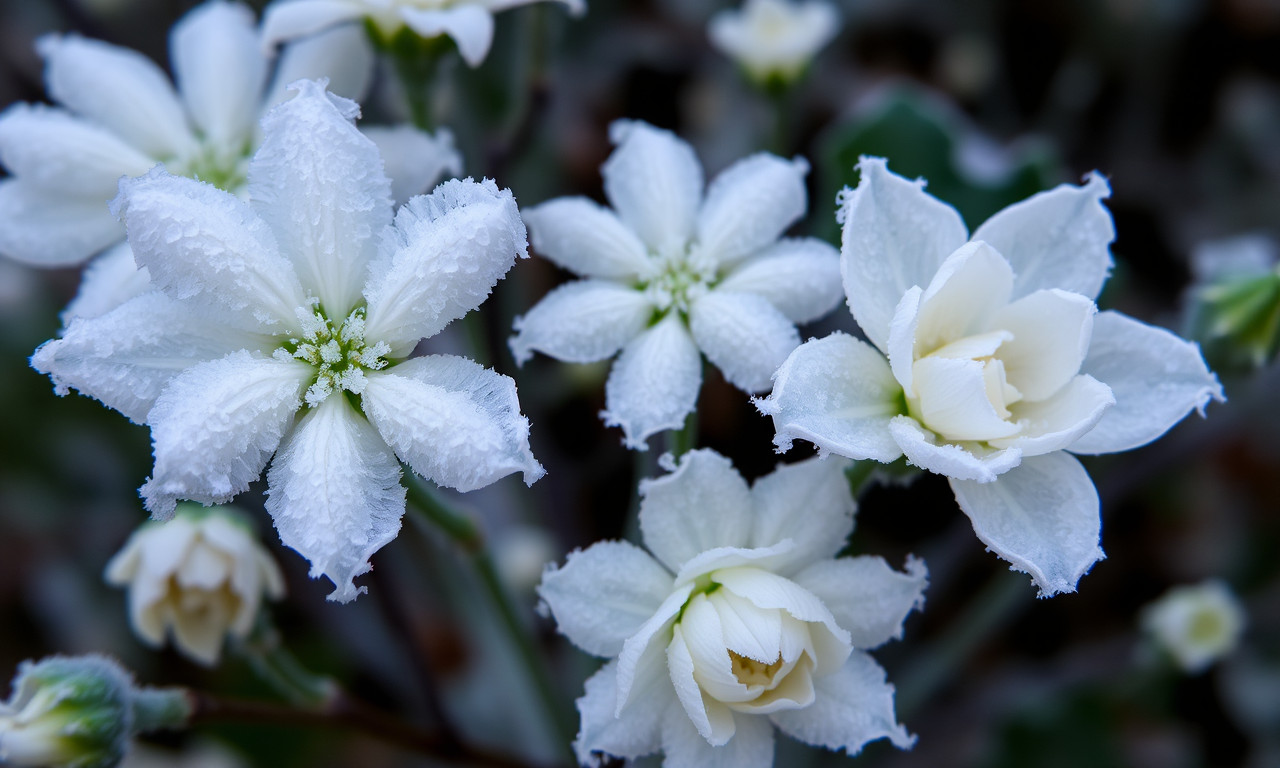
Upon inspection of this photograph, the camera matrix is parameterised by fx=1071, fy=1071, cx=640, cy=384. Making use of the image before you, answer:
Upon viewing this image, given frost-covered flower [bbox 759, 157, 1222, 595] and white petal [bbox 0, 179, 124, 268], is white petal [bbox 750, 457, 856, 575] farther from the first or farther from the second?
white petal [bbox 0, 179, 124, 268]

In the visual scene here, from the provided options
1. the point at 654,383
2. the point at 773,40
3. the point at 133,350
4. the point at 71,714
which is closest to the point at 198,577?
the point at 71,714

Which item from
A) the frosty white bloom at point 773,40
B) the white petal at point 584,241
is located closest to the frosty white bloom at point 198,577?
the white petal at point 584,241

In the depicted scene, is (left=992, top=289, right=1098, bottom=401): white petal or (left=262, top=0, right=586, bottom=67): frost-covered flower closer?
(left=992, top=289, right=1098, bottom=401): white petal

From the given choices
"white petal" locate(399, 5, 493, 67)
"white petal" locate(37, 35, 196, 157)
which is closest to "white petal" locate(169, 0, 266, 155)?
"white petal" locate(37, 35, 196, 157)

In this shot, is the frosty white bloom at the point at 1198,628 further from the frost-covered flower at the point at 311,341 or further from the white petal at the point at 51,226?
the white petal at the point at 51,226

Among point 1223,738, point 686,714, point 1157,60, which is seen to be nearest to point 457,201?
point 686,714

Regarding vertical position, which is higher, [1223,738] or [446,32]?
[446,32]

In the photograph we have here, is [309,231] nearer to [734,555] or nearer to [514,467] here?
[514,467]
